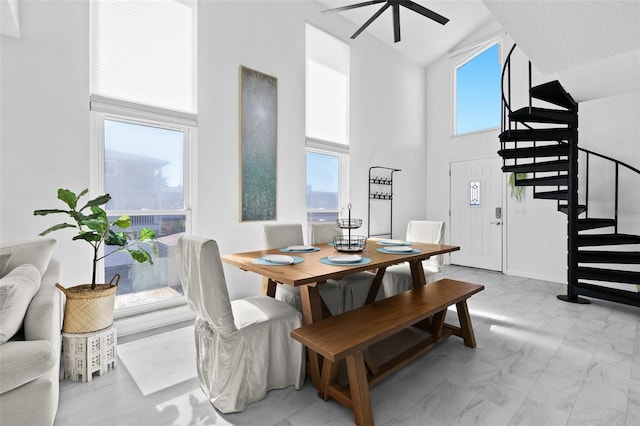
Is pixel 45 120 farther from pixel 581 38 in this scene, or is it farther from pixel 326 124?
pixel 581 38

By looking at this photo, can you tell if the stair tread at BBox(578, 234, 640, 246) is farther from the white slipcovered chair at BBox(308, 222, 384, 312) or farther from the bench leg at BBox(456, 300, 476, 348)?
the white slipcovered chair at BBox(308, 222, 384, 312)

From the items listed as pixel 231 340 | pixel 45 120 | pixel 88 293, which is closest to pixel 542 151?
pixel 231 340

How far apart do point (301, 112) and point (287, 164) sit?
76 centimetres

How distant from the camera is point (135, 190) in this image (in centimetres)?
294

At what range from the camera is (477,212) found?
562cm

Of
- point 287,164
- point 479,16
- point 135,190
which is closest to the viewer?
point 135,190

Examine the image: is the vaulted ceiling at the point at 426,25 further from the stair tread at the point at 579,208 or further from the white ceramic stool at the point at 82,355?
the white ceramic stool at the point at 82,355

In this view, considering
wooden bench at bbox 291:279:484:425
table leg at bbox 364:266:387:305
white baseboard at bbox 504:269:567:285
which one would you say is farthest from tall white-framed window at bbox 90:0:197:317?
white baseboard at bbox 504:269:567:285

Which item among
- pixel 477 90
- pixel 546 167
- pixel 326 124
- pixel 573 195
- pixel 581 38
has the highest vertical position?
pixel 477 90

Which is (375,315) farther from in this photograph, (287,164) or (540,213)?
(540,213)

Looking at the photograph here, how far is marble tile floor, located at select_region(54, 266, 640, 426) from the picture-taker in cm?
167

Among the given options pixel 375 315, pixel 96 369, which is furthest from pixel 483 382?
pixel 96 369

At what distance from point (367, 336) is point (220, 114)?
282cm

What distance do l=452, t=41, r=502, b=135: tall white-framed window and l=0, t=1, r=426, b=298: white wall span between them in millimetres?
848
